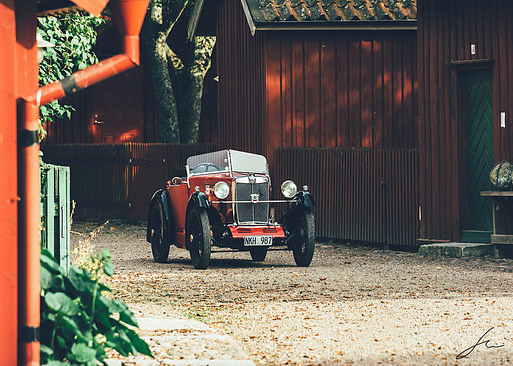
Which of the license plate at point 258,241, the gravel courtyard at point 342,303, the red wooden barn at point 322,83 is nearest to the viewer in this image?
the gravel courtyard at point 342,303

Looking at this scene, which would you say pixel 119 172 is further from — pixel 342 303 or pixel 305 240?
pixel 342 303

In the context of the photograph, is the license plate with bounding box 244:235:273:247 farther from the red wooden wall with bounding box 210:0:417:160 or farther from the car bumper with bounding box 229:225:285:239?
the red wooden wall with bounding box 210:0:417:160

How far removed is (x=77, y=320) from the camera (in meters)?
6.38

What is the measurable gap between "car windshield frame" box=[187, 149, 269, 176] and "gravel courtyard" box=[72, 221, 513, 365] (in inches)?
50.5

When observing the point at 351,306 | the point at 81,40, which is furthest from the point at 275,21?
the point at 351,306

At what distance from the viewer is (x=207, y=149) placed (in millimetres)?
24781

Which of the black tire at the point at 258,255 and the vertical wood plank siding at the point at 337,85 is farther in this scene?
the vertical wood plank siding at the point at 337,85

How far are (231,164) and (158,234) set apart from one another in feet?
5.05

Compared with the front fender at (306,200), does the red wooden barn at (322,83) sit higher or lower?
higher

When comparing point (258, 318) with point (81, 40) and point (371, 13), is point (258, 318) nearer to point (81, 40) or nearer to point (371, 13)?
point (81, 40)

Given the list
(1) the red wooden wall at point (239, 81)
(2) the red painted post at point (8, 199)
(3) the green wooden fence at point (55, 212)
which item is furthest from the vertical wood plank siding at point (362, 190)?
(2) the red painted post at point (8, 199)

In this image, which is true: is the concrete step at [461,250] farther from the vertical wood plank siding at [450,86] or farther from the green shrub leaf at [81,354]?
the green shrub leaf at [81,354]

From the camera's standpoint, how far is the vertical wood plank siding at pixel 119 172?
25172 millimetres

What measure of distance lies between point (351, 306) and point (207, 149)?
1444cm
